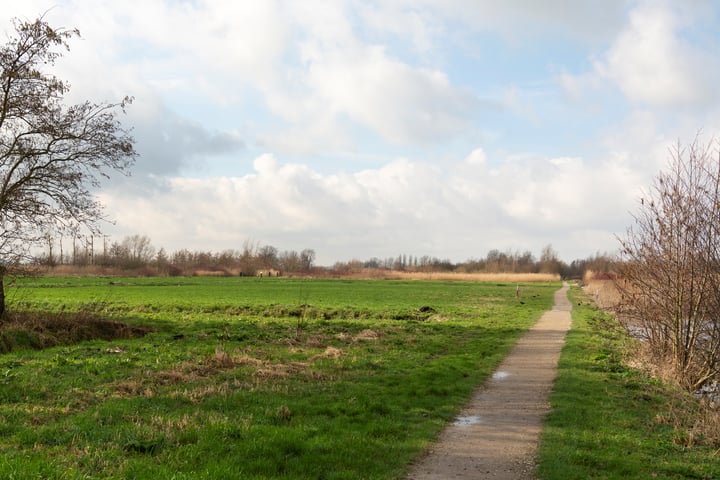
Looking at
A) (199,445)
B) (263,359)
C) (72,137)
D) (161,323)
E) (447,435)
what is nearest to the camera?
(199,445)

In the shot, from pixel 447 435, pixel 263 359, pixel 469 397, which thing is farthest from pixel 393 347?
pixel 447 435

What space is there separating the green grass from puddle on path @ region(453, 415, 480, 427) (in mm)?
1204

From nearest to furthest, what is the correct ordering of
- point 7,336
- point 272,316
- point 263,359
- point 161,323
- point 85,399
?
point 85,399, point 263,359, point 7,336, point 161,323, point 272,316

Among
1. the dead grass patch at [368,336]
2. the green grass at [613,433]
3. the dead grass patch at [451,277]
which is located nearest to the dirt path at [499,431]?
the green grass at [613,433]

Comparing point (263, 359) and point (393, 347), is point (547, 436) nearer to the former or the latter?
point (263, 359)

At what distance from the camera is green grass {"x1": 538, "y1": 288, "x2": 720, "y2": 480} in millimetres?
7238

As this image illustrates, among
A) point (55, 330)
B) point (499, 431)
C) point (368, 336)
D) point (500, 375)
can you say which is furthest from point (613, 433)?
point (55, 330)

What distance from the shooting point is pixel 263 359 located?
14.9m

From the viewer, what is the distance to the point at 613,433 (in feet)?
29.5

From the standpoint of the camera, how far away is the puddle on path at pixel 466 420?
9422mm

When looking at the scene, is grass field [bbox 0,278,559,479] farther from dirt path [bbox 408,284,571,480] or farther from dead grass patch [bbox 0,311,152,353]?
dirt path [bbox 408,284,571,480]

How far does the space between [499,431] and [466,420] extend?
0.87 m

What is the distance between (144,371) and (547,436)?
9.20 meters

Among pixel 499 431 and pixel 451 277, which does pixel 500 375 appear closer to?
pixel 499 431
